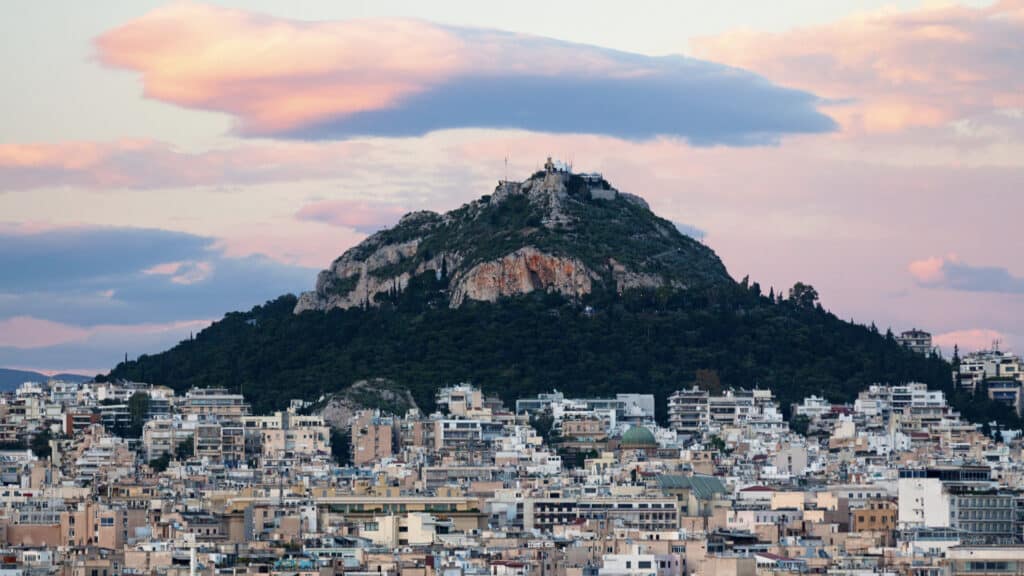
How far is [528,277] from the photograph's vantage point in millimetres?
176375

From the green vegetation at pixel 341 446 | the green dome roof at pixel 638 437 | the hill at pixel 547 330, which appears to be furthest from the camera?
the hill at pixel 547 330

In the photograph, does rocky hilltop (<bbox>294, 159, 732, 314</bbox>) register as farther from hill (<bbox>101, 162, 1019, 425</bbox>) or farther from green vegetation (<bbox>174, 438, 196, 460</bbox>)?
green vegetation (<bbox>174, 438, 196, 460</bbox>)

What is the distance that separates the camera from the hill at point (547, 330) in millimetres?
167500

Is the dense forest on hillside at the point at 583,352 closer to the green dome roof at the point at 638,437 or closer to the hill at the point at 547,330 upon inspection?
the hill at the point at 547,330

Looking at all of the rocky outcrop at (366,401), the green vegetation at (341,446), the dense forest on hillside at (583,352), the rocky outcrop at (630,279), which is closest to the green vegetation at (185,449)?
the green vegetation at (341,446)

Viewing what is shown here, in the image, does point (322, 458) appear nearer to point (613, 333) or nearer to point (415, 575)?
point (613, 333)

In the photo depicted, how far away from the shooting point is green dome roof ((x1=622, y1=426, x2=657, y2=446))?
146625 mm

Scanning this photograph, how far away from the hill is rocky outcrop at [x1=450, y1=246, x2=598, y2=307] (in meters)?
0.08

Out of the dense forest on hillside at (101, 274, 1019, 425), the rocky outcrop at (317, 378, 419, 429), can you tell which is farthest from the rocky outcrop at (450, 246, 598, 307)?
the rocky outcrop at (317, 378, 419, 429)

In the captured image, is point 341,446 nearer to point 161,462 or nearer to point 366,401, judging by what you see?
point 366,401

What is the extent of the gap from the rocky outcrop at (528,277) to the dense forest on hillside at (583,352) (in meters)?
1.18

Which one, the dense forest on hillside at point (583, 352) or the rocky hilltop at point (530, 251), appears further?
the rocky hilltop at point (530, 251)

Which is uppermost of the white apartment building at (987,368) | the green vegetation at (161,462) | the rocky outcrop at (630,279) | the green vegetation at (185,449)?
the rocky outcrop at (630,279)

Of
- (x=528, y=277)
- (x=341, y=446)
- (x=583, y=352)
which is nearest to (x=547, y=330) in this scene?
(x=583, y=352)
